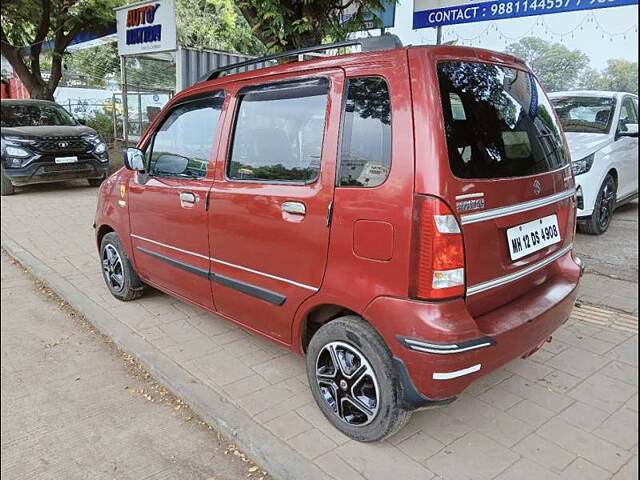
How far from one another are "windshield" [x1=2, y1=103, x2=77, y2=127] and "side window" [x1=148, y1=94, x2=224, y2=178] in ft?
25.7

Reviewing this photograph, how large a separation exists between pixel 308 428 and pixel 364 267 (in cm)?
99

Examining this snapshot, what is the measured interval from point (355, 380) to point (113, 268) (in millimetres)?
2886

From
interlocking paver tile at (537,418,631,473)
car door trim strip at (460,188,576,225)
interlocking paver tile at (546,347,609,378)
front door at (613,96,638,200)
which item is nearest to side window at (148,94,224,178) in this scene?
car door trim strip at (460,188,576,225)

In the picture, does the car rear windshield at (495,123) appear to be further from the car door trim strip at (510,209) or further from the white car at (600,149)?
the white car at (600,149)

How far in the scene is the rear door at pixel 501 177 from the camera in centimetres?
224

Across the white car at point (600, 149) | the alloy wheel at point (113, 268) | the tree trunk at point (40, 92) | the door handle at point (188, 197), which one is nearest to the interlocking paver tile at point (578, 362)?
the door handle at point (188, 197)

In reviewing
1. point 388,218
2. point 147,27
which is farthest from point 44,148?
point 388,218

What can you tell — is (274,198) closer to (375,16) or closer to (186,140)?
(186,140)

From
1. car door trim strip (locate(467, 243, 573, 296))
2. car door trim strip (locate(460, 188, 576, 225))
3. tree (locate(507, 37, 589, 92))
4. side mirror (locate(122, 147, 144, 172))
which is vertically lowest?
car door trim strip (locate(467, 243, 573, 296))

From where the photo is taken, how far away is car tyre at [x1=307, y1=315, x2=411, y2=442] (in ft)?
7.91

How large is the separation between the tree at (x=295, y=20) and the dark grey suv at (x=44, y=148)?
6.13 meters

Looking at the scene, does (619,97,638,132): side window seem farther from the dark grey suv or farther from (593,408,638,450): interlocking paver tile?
the dark grey suv

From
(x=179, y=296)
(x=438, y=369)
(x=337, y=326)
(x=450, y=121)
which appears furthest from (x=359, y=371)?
(x=179, y=296)

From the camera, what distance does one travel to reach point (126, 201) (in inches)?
163
